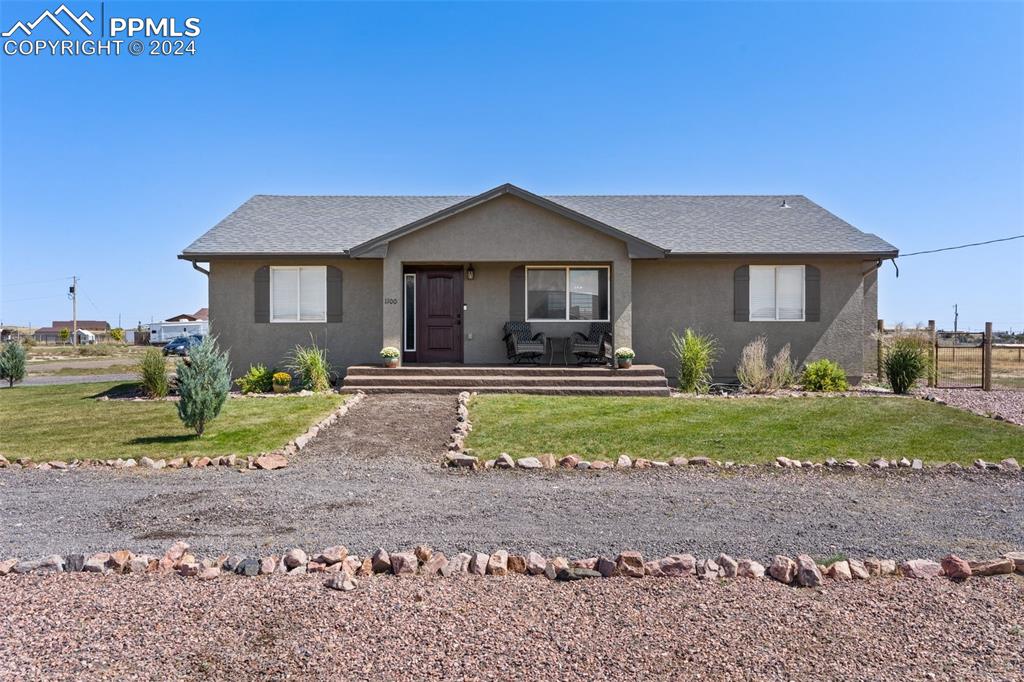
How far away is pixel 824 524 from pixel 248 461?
5610mm

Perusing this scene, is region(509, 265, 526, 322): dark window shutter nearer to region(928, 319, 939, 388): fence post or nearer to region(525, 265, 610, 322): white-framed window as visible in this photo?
region(525, 265, 610, 322): white-framed window

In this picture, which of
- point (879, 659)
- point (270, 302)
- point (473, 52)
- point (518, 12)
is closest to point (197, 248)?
point (270, 302)

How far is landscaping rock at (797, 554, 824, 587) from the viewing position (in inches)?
145

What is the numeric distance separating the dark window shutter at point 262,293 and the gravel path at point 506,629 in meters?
10.9

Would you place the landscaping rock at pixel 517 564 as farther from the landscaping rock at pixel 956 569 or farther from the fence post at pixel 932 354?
the fence post at pixel 932 354

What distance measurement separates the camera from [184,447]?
25.3 feet

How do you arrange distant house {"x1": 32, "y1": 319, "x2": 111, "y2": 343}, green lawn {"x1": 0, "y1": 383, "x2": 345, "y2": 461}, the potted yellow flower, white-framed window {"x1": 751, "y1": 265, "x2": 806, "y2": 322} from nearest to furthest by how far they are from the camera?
green lawn {"x1": 0, "y1": 383, "x2": 345, "y2": 461}, the potted yellow flower, white-framed window {"x1": 751, "y1": 265, "x2": 806, "y2": 322}, distant house {"x1": 32, "y1": 319, "x2": 111, "y2": 343}

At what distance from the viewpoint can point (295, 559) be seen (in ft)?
13.0

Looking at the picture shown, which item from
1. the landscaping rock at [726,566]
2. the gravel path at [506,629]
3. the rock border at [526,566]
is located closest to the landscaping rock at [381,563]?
the rock border at [526,566]

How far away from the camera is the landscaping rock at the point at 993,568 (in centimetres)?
383

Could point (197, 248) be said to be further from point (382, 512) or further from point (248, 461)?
point (382, 512)

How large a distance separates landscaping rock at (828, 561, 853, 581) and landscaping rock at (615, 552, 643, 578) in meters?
1.10

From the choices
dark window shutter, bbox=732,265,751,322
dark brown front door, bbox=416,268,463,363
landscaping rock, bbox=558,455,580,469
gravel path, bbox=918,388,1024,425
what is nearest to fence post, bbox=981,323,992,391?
gravel path, bbox=918,388,1024,425

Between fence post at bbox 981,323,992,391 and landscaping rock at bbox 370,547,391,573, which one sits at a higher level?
fence post at bbox 981,323,992,391
